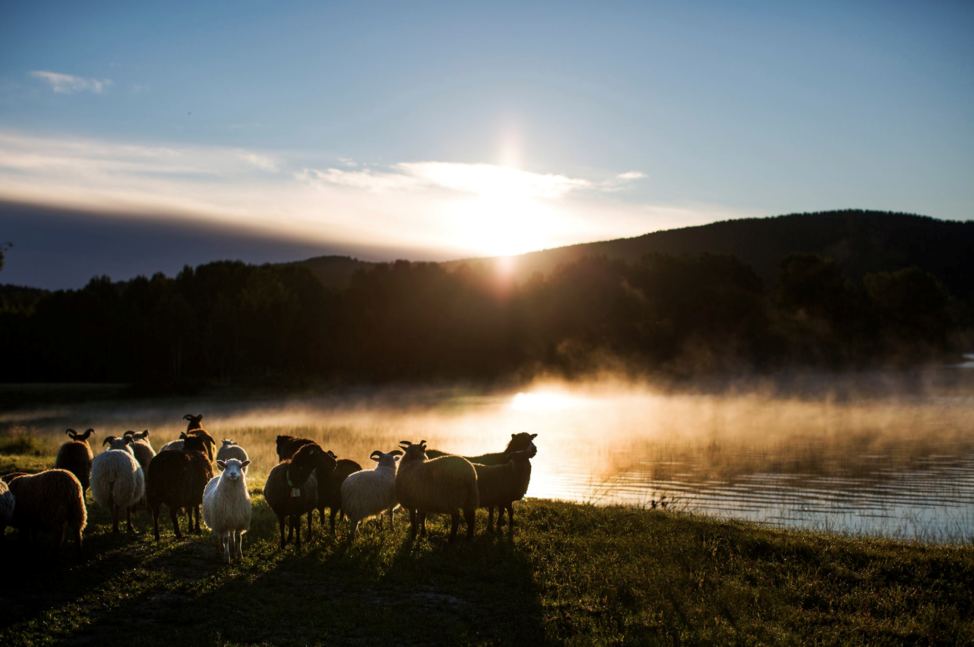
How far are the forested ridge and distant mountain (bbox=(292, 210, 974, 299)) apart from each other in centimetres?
3892

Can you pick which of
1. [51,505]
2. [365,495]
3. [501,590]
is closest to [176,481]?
[51,505]

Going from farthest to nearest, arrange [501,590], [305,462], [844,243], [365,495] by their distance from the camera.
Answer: [844,243]
[365,495]
[305,462]
[501,590]

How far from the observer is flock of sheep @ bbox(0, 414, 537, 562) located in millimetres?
10695

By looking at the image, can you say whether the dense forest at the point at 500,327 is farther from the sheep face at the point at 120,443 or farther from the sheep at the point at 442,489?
the sheep at the point at 442,489

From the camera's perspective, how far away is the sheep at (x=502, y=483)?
42.8 ft

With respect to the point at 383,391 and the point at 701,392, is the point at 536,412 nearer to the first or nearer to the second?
the point at 701,392

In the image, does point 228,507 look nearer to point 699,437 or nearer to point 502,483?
point 502,483

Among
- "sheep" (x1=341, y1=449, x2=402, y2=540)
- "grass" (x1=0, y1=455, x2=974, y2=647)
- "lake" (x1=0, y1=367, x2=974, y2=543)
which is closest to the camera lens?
"grass" (x1=0, y1=455, x2=974, y2=647)

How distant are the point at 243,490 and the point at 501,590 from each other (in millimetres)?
4294

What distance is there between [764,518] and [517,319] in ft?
238

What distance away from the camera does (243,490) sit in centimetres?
1091

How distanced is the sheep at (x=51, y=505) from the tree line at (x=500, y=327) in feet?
235

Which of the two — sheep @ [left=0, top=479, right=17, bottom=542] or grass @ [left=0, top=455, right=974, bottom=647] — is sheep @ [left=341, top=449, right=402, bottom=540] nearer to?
grass @ [left=0, top=455, right=974, bottom=647]

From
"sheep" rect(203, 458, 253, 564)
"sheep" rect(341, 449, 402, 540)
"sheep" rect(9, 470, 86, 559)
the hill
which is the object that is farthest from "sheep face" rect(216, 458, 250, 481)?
the hill
